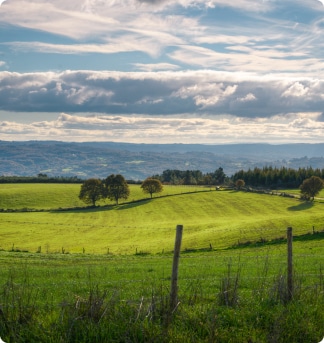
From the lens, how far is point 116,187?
122m

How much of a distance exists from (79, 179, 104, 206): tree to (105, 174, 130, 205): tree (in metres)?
1.81

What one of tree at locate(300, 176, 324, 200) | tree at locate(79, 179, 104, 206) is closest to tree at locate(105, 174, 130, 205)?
tree at locate(79, 179, 104, 206)

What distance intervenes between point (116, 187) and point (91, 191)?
22.8 ft

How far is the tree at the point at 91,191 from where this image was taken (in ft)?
389

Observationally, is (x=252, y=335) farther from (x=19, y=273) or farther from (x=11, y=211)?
(x=11, y=211)

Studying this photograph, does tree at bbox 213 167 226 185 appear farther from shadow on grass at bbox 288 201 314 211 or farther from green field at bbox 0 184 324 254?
shadow on grass at bbox 288 201 314 211

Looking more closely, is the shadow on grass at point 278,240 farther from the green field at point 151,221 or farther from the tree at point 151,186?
the tree at point 151,186

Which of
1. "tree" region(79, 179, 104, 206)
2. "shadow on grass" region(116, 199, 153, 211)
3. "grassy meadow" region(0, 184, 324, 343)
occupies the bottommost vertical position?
"shadow on grass" region(116, 199, 153, 211)

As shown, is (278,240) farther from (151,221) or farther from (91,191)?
(91,191)

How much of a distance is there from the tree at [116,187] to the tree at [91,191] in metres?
1.81

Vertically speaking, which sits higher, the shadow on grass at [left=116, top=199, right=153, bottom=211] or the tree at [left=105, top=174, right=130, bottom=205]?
the tree at [left=105, top=174, right=130, bottom=205]

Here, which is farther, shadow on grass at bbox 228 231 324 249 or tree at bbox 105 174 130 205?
tree at bbox 105 174 130 205

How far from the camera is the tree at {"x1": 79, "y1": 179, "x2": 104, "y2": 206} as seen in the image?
4668 inches

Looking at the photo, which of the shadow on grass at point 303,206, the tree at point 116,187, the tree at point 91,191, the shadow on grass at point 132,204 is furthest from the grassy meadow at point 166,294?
the tree at point 116,187
